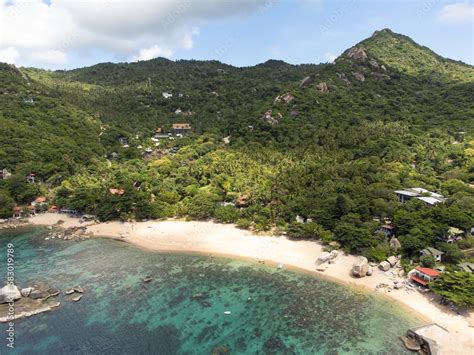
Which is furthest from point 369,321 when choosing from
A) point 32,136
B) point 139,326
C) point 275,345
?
point 32,136

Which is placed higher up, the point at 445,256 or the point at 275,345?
the point at 445,256

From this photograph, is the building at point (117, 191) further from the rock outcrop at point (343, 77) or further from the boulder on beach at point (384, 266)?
the rock outcrop at point (343, 77)

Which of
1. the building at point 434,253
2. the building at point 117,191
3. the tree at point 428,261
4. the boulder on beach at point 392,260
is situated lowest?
the boulder on beach at point 392,260

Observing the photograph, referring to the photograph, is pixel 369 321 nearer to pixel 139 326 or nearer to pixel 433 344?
pixel 433 344

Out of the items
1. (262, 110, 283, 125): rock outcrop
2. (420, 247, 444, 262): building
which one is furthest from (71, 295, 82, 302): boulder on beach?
(262, 110, 283, 125): rock outcrop

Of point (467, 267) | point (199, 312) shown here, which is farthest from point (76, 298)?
point (467, 267)

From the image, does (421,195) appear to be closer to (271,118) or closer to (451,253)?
(451,253)

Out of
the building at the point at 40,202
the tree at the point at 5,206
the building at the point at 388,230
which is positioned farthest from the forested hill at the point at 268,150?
the building at the point at 388,230
